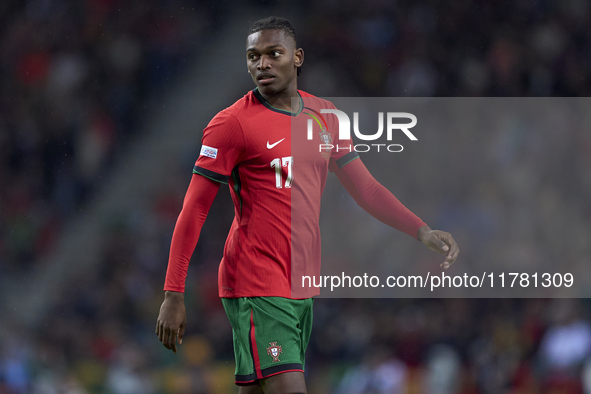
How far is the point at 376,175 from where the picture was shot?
12.9 ft

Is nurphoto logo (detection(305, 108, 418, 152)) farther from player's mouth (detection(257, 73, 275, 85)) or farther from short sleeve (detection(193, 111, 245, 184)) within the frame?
short sleeve (detection(193, 111, 245, 184))

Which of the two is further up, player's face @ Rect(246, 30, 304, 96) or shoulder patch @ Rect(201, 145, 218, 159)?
player's face @ Rect(246, 30, 304, 96)

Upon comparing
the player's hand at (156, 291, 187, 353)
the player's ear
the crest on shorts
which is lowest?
the crest on shorts

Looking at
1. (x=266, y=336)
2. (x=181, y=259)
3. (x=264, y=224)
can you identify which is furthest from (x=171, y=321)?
(x=264, y=224)

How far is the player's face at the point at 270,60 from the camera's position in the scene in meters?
2.88

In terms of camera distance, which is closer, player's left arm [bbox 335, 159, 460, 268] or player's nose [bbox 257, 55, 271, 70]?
player's nose [bbox 257, 55, 271, 70]

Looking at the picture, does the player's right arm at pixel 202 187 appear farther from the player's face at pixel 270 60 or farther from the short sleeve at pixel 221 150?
the player's face at pixel 270 60

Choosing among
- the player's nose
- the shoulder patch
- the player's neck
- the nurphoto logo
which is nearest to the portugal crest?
the nurphoto logo

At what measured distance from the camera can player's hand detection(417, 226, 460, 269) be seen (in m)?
2.93

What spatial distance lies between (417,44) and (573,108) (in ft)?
6.51

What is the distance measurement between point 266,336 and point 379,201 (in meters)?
0.78

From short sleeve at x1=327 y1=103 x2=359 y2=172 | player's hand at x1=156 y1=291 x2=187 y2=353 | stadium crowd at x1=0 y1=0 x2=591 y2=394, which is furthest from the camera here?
stadium crowd at x1=0 y1=0 x2=591 y2=394

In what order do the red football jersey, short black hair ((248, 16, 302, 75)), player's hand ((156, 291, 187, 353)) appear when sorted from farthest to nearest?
short black hair ((248, 16, 302, 75))
the red football jersey
player's hand ((156, 291, 187, 353))

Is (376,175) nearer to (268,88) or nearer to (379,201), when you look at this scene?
(379,201)
